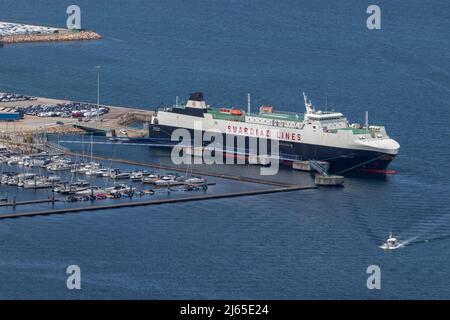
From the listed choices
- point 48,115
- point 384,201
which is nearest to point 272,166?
point 384,201

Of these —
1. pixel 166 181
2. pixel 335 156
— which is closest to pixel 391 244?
pixel 166 181

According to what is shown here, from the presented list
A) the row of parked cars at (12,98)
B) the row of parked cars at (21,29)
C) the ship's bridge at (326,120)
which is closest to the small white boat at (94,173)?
the ship's bridge at (326,120)

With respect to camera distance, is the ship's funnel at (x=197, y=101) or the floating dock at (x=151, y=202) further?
the ship's funnel at (x=197, y=101)

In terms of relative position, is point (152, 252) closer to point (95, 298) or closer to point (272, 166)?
point (95, 298)

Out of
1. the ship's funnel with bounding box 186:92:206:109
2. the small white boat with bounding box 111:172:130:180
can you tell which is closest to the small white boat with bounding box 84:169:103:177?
the small white boat with bounding box 111:172:130:180

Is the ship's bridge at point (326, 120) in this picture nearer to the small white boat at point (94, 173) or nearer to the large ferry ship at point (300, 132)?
the large ferry ship at point (300, 132)
